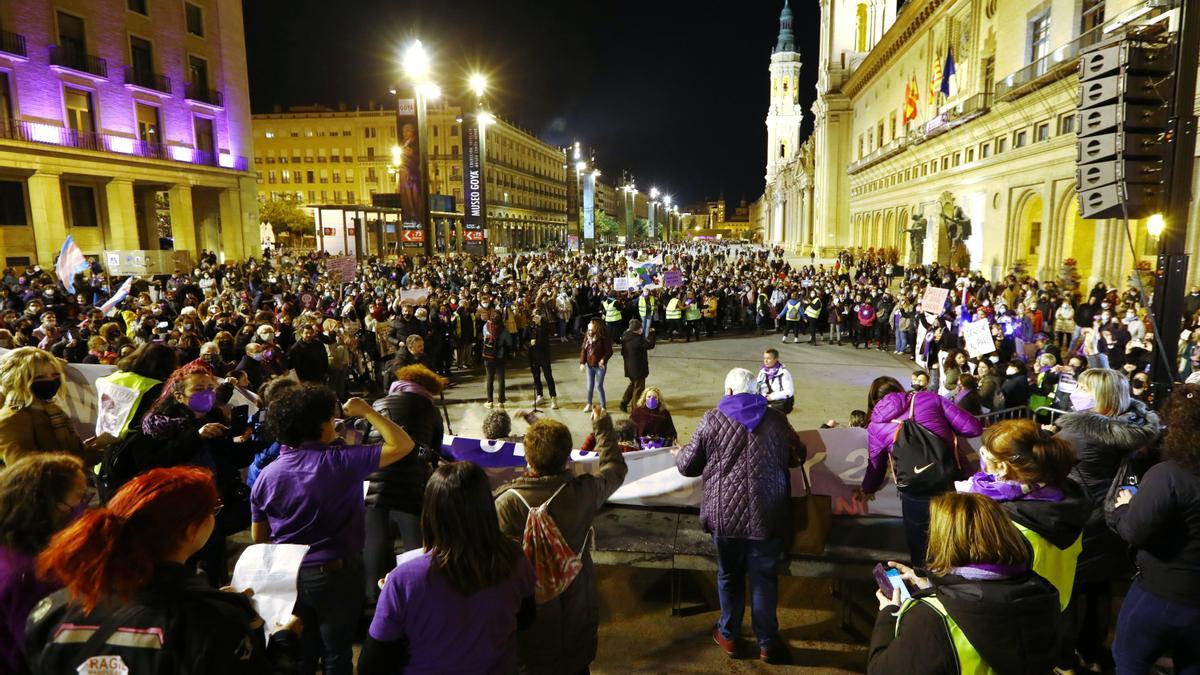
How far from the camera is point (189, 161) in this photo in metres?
32.5

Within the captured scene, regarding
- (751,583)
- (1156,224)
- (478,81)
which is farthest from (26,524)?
(478,81)

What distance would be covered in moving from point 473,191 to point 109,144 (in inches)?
682

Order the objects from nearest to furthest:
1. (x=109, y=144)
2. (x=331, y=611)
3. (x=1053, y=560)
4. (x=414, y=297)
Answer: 1. (x=1053, y=560)
2. (x=331, y=611)
3. (x=414, y=297)
4. (x=109, y=144)

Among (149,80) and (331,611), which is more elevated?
(149,80)

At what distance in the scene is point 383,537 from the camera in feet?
13.1

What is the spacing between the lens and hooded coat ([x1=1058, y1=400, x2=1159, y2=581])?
11.9 feet

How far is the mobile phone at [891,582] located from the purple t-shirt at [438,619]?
140 centimetres

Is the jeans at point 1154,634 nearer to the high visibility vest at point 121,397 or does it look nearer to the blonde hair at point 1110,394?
the blonde hair at point 1110,394

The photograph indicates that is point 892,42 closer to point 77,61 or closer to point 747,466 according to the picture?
point 77,61

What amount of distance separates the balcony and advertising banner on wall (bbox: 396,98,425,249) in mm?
22740

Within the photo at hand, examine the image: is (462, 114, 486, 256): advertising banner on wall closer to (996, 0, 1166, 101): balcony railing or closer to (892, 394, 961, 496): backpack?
(996, 0, 1166, 101): balcony railing

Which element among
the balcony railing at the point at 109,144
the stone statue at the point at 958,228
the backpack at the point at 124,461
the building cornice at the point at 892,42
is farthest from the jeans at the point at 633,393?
the building cornice at the point at 892,42

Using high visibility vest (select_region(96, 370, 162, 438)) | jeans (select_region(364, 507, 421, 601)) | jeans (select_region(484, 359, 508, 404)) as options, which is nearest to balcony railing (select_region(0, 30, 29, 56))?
jeans (select_region(484, 359, 508, 404))

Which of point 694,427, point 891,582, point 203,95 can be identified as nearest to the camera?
point 891,582
